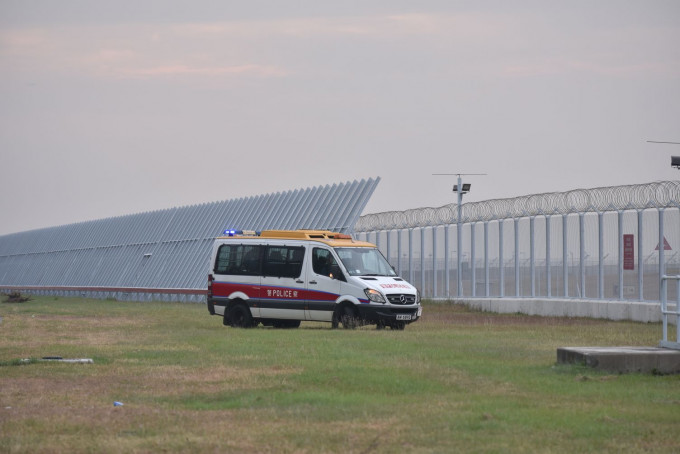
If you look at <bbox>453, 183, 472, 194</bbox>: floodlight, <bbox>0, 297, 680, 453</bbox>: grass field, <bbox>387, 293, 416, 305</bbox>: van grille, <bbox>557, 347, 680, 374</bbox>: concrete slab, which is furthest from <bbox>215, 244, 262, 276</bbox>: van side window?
<bbox>453, 183, 472, 194</bbox>: floodlight

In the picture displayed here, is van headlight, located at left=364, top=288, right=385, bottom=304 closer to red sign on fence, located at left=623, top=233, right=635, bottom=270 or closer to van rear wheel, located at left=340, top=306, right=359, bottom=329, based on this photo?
van rear wheel, located at left=340, top=306, right=359, bottom=329

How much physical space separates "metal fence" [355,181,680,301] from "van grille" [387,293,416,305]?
20.1 feet

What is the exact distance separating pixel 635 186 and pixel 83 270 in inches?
1904

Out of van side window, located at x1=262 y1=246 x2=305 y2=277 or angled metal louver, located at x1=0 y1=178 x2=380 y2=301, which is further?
angled metal louver, located at x1=0 y1=178 x2=380 y2=301

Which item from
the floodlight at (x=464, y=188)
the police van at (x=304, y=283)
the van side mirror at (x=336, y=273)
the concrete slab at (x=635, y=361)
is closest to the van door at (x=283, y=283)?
the police van at (x=304, y=283)

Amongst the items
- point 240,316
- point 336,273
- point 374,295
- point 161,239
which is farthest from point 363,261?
point 161,239

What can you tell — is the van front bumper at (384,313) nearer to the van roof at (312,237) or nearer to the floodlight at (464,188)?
the van roof at (312,237)

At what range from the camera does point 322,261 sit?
78.4ft

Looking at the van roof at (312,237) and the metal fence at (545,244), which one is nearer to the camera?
the van roof at (312,237)

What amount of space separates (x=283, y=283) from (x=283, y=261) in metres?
0.47

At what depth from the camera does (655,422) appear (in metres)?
9.87

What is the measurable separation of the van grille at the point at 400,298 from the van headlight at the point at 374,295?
176 millimetres

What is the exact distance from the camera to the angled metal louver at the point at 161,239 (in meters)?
42.4

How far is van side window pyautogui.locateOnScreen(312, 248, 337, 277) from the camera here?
2373 centimetres
